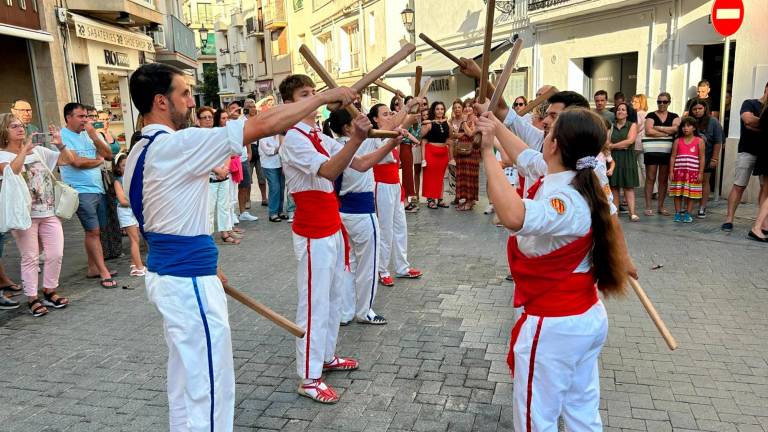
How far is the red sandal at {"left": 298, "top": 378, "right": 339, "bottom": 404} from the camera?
3.72 meters

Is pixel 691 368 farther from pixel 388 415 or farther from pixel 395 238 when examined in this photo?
pixel 395 238

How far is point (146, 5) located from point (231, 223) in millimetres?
10342

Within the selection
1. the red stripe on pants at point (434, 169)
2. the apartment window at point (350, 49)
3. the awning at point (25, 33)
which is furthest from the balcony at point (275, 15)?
the red stripe on pants at point (434, 169)

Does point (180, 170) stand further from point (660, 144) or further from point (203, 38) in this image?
point (203, 38)

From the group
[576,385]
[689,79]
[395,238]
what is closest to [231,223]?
[395,238]

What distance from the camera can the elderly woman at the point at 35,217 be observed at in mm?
5672

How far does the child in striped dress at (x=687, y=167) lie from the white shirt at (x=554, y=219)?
689 cm

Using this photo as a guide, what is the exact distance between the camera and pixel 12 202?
555 cm

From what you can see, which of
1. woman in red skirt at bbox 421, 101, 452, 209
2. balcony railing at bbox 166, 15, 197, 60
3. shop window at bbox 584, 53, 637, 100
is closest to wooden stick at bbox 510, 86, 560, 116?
woman in red skirt at bbox 421, 101, 452, 209

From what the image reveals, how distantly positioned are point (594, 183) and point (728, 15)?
8.27m

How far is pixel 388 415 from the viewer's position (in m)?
3.55

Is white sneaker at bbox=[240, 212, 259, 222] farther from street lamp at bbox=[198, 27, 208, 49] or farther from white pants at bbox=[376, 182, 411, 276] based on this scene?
street lamp at bbox=[198, 27, 208, 49]

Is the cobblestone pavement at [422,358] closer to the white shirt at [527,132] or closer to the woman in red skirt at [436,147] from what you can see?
the white shirt at [527,132]

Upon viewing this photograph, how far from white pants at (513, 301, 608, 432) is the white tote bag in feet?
16.9
